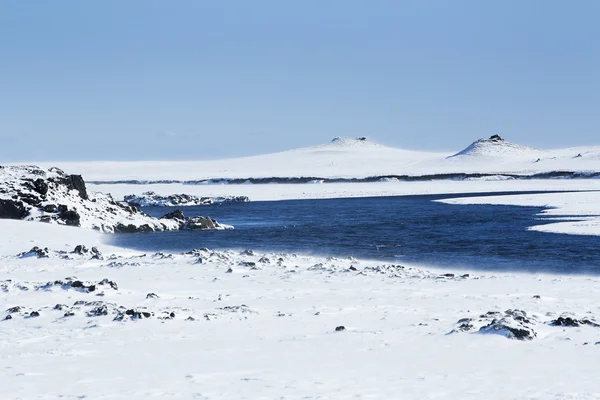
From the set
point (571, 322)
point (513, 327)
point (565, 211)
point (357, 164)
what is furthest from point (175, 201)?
point (357, 164)

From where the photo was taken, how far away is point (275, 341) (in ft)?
39.1

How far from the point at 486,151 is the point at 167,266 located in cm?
14029

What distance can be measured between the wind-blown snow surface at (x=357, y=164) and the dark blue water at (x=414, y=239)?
225ft

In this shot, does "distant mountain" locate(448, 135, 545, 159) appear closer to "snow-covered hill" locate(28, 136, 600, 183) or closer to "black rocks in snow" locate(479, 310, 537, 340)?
"snow-covered hill" locate(28, 136, 600, 183)

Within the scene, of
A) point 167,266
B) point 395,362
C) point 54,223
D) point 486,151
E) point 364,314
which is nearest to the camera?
point 395,362

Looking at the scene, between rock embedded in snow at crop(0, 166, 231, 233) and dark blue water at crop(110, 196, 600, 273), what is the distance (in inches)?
96.9

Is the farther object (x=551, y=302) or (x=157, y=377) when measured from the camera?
(x=551, y=302)

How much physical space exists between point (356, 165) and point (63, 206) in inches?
4338

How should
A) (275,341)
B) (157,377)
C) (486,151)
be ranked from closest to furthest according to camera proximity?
(157,377) < (275,341) < (486,151)

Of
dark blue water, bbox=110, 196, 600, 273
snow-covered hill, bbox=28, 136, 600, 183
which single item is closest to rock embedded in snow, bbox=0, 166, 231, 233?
dark blue water, bbox=110, 196, 600, 273

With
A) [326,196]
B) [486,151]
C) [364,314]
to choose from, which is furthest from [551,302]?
[486,151]

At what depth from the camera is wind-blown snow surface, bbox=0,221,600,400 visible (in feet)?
30.6

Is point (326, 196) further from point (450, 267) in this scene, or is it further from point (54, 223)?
point (450, 267)

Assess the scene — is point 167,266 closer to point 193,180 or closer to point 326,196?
point 326,196
